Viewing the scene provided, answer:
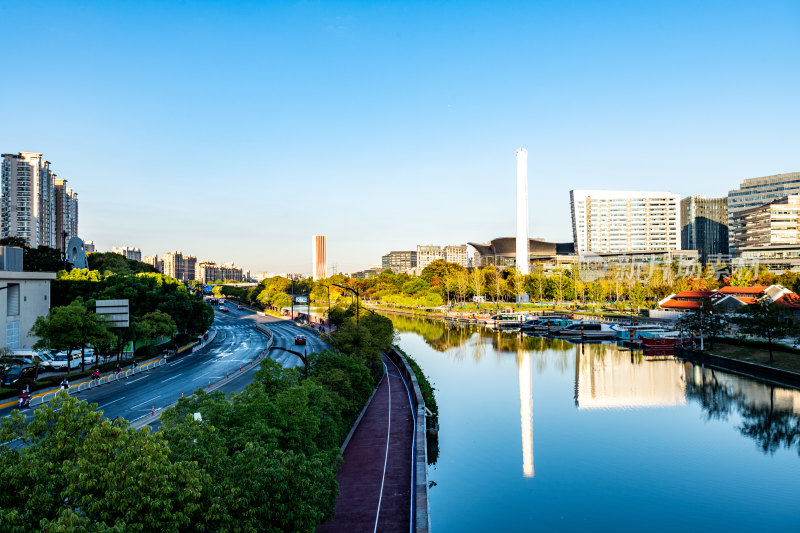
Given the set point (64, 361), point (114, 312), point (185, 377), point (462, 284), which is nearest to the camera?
point (185, 377)

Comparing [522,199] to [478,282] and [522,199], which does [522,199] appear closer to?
[522,199]

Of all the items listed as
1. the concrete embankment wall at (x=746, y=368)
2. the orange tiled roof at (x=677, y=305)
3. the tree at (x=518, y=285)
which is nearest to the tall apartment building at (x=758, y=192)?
the tree at (x=518, y=285)

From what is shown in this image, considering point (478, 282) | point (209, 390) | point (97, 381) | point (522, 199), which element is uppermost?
point (522, 199)

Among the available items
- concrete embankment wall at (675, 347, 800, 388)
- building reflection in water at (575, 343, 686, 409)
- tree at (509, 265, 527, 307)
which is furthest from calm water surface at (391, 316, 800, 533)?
tree at (509, 265, 527, 307)

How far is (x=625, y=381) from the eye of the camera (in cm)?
5116

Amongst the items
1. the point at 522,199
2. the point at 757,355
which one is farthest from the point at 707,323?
the point at 522,199

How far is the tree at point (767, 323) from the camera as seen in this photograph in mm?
51312

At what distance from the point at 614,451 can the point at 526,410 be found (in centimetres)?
1011

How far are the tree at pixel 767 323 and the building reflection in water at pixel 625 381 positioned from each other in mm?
7409

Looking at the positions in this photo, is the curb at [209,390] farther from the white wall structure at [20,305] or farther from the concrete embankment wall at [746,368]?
the concrete embankment wall at [746,368]

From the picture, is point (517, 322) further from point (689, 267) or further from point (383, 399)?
point (689, 267)

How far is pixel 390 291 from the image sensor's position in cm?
16925

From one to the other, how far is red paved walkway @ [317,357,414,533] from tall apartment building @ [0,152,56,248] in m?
134

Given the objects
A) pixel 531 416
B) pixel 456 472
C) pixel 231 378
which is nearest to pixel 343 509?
pixel 456 472
